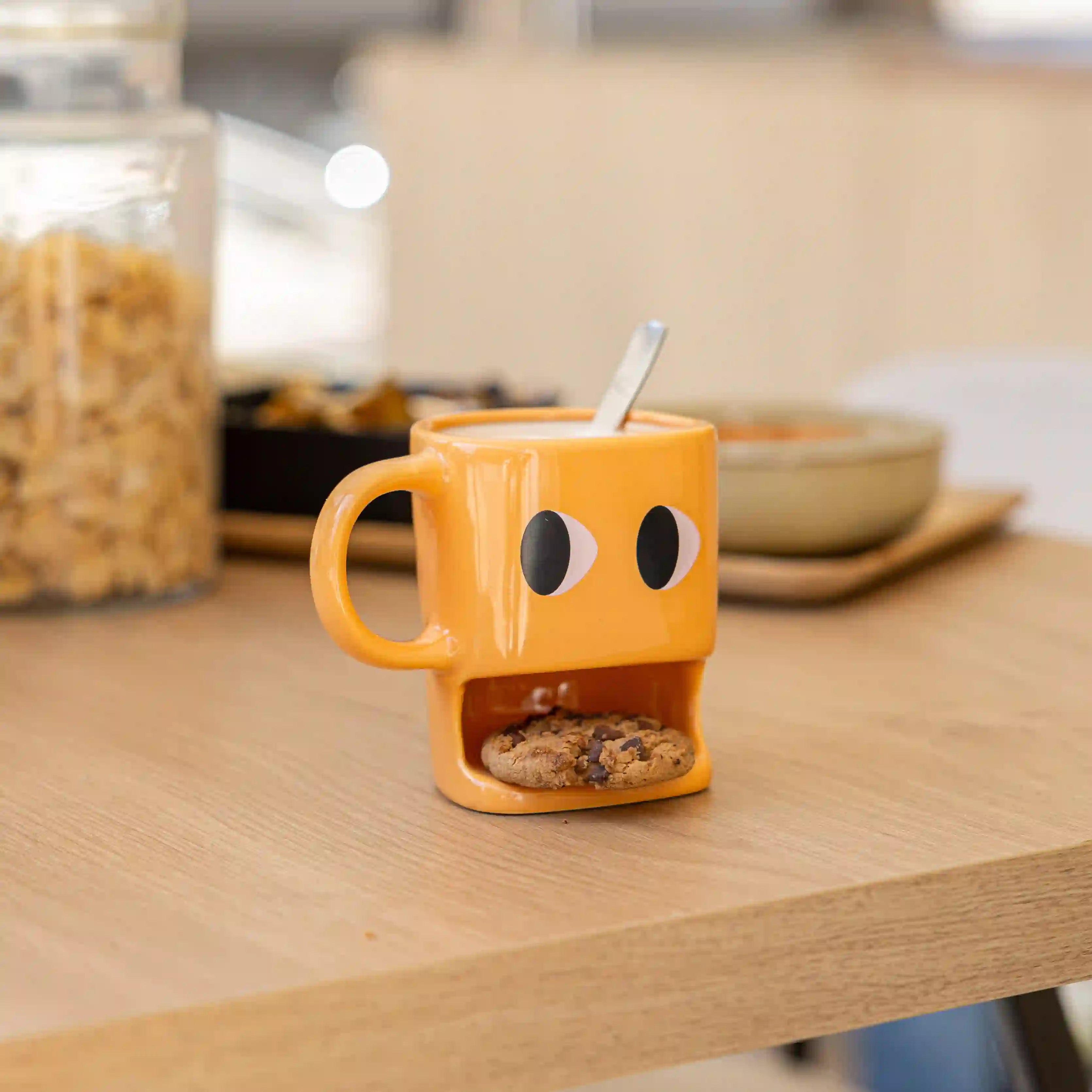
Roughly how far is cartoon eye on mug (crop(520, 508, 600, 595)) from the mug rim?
0.03 metres

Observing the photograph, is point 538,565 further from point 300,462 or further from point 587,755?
point 300,462

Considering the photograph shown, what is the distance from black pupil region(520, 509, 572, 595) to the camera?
0.49m

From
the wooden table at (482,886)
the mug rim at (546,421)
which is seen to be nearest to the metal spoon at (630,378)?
the mug rim at (546,421)

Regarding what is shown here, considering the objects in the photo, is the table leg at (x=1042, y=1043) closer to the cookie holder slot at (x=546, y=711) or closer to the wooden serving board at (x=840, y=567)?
the wooden serving board at (x=840, y=567)

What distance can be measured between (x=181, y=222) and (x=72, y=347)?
3.9 inches

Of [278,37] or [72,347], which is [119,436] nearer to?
[72,347]

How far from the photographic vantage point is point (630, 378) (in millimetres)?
531

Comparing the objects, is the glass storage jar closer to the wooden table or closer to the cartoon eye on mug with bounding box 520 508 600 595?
the wooden table

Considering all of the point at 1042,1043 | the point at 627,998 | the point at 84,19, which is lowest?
the point at 1042,1043

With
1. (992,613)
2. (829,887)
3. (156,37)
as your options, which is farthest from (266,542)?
(829,887)

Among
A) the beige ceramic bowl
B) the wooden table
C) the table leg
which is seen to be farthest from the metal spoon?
the table leg

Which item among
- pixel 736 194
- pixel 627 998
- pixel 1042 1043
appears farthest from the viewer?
pixel 736 194

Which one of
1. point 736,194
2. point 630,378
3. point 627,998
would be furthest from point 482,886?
point 736,194

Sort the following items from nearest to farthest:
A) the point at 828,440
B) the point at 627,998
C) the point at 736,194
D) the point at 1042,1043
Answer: the point at 627,998, the point at 1042,1043, the point at 828,440, the point at 736,194
